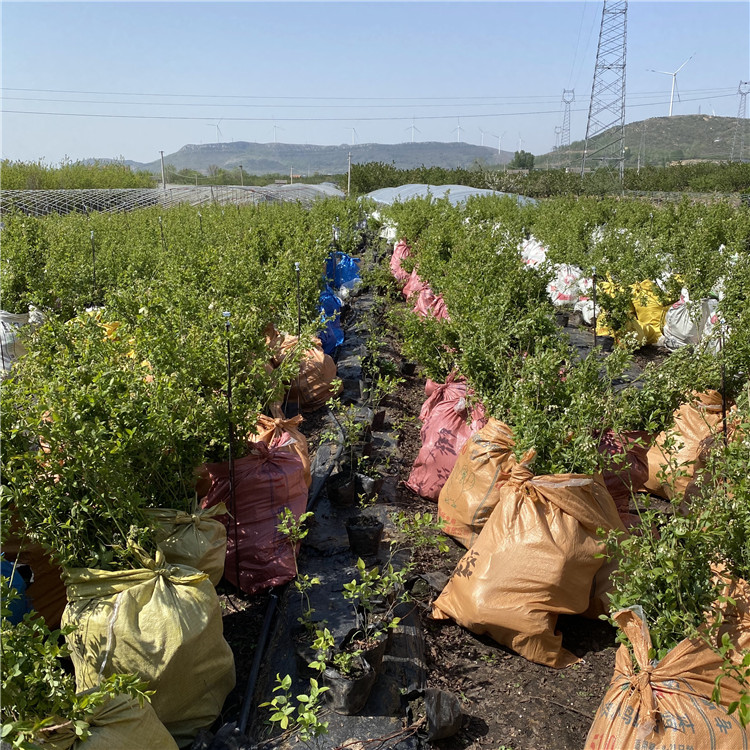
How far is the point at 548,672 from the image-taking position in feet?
10.1

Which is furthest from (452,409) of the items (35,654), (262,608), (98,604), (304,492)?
(35,654)

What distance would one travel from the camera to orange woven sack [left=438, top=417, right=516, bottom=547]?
374cm

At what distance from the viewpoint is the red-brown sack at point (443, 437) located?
4.51m

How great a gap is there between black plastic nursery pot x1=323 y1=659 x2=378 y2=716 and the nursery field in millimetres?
11

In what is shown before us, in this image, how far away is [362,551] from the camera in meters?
3.88

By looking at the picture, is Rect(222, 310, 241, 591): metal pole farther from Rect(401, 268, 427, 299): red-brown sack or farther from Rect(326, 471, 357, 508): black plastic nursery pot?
Rect(401, 268, 427, 299): red-brown sack

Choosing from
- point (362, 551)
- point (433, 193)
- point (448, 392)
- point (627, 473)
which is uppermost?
point (433, 193)

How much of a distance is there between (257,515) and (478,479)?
1289 millimetres

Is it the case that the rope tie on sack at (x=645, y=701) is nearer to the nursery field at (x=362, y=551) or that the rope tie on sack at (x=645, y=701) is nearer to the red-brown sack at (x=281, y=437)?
the nursery field at (x=362, y=551)

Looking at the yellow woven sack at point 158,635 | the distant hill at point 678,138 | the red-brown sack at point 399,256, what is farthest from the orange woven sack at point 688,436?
the distant hill at point 678,138

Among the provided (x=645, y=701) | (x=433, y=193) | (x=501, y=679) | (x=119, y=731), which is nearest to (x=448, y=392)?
(x=501, y=679)

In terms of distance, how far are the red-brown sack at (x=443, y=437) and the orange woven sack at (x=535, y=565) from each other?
47.0 inches

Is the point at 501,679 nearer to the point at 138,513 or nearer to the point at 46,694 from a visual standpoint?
the point at 138,513

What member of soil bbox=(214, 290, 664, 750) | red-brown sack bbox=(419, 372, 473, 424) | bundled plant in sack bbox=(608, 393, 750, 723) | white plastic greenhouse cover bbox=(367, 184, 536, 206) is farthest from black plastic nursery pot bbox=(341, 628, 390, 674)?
white plastic greenhouse cover bbox=(367, 184, 536, 206)
